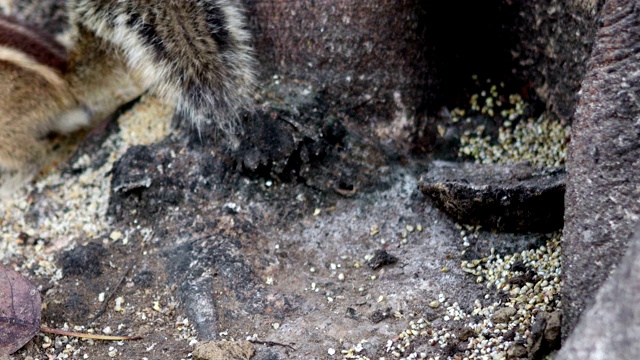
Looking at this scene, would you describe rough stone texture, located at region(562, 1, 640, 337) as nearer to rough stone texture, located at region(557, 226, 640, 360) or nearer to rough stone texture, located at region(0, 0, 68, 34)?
rough stone texture, located at region(557, 226, 640, 360)

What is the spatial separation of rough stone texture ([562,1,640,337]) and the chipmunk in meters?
1.32

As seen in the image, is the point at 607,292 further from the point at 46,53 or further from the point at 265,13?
the point at 46,53

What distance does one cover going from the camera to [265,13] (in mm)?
2789

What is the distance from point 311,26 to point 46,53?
53.3 inches

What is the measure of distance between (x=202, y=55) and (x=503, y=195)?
3.98 feet

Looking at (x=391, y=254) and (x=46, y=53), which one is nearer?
(x=391, y=254)

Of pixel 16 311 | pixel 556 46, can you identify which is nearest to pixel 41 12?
pixel 16 311

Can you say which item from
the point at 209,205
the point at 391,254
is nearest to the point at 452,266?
the point at 391,254

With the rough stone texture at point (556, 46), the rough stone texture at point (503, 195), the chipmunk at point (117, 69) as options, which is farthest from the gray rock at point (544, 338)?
the chipmunk at point (117, 69)

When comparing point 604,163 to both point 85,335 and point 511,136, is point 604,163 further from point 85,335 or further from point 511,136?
point 85,335

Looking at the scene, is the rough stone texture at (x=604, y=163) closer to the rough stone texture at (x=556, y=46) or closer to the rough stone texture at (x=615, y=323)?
the rough stone texture at (x=615, y=323)

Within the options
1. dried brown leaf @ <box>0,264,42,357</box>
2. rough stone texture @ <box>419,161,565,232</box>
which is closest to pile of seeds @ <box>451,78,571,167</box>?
rough stone texture @ <box>419,161,565,232</box>

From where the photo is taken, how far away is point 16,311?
90.7 inches

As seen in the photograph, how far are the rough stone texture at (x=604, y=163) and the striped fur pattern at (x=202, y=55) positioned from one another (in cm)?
132
